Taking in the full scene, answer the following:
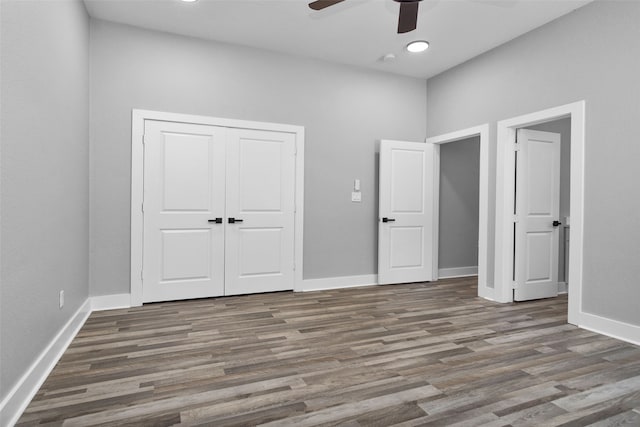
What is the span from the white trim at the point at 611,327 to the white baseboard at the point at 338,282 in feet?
7.70

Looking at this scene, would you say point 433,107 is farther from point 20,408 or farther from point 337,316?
point 20,408

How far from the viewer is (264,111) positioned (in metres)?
4.48

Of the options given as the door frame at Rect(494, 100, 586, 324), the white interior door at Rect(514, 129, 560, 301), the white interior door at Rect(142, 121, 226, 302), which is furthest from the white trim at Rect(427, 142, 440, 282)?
the white interior door at Rect(142, 121, 226, 302)

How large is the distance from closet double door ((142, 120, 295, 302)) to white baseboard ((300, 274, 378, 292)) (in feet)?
0.79

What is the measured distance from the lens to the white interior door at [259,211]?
4.31 meters

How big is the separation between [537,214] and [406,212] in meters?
1.53

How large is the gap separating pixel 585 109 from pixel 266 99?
10.6ft

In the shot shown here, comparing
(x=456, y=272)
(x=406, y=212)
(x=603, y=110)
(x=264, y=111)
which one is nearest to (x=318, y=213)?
(x=406, y=212)

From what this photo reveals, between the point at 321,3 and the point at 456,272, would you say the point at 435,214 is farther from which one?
the point at 321,3

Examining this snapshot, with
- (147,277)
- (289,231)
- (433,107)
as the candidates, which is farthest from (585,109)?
(147,277)

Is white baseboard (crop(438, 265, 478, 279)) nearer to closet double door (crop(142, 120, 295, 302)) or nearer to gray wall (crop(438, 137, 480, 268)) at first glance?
gray wall (crop(438, 137, 480, 268))

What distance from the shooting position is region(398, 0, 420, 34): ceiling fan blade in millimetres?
2756

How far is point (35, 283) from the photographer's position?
7.02 ft

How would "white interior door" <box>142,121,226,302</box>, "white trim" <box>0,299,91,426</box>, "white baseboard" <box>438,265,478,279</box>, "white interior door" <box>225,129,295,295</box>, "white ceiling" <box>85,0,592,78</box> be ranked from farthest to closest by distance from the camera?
"white baseboard" <box>438,265,478,279</box> → "white interior door" <box>225,129,295,295</box> → "white interior door" <box>142,121,226,302</box> → "white ceiling" <box>85,0,592,78</box> → "white trim" <box>0,299,91,426</box>
